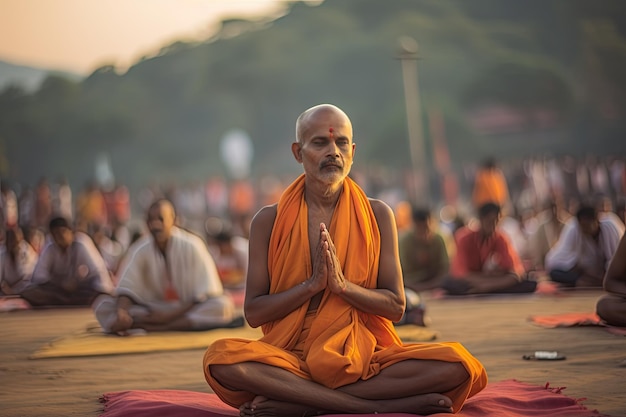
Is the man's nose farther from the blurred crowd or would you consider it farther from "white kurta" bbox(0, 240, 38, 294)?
"white kurta" bbox(0, 240, 38, 294)

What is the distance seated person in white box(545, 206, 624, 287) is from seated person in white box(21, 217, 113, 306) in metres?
5.69

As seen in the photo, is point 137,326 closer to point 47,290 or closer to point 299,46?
point 47,290

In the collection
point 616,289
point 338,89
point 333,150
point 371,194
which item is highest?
point 338,89

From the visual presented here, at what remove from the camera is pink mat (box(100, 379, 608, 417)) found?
5.32 meters

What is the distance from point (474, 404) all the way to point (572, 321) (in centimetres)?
404

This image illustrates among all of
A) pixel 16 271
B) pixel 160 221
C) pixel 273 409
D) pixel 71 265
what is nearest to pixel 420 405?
pixel 273 409

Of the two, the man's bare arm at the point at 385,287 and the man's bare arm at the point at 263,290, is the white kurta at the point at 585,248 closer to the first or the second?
the man's bare arm at the point at 385,287

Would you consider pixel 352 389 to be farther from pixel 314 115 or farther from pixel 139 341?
pixel 139 341

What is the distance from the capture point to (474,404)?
546 centimetres

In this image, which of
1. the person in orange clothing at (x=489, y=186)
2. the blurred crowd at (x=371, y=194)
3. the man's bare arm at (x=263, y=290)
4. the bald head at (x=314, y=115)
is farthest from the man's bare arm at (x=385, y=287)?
the person in orange clothing at (x=489, y=186)

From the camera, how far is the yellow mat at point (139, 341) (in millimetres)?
8516

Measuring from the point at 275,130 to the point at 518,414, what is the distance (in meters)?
77.3

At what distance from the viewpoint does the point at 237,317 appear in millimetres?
10195

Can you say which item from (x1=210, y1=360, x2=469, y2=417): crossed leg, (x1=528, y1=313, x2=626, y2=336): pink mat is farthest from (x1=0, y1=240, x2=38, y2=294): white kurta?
(x1=210, y1=360, x2=469, y2=417): crossed leg
